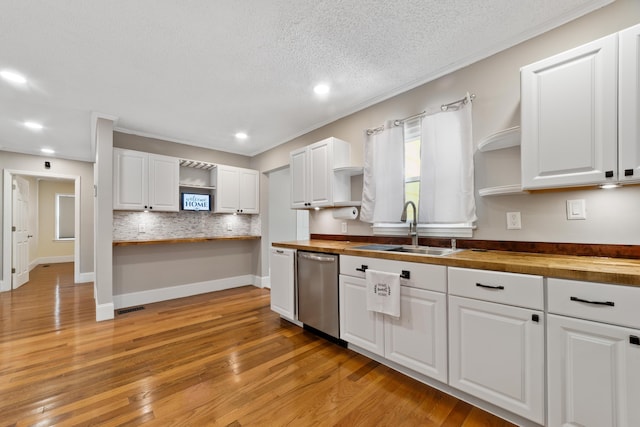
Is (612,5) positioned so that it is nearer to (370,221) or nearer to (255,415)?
(370,221)

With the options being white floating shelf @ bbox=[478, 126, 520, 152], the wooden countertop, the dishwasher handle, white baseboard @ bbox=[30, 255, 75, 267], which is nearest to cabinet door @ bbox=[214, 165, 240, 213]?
the wooden countertop

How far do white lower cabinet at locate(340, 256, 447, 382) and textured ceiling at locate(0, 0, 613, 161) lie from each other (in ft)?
5.64

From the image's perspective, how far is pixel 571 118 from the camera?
157 centimetres

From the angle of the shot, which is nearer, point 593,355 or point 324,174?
point 593,355

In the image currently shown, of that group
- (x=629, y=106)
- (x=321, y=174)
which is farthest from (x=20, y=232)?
(x=629, y=106)

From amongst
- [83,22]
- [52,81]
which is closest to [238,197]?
[52,81]

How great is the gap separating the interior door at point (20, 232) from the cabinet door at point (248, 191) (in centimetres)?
415

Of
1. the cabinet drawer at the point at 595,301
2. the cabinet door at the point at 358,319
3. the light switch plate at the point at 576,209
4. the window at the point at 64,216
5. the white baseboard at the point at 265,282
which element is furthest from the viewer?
the window at the point at 64,216

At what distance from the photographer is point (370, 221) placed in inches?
116

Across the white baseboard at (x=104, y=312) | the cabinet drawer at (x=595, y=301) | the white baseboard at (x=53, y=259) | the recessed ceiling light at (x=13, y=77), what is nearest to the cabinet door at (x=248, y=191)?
the white baseboard at (x=104, y=312)

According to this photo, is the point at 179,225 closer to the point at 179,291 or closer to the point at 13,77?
the point at 179,291

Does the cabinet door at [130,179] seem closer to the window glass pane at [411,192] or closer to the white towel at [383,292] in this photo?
the white towel at [383,292]

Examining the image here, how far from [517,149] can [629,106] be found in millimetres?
624

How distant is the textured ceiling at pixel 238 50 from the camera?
172cm
